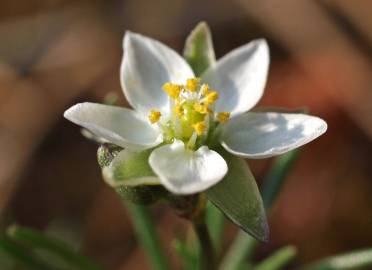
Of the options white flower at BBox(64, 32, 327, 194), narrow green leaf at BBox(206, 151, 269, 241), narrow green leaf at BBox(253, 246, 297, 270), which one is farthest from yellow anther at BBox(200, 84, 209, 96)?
narrow green leaf at BBox(253, 246, 297, 270)

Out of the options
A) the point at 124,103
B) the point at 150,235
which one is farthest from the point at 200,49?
the point at 124,103

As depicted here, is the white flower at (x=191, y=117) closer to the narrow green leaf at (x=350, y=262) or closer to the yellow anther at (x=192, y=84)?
the yellow anther at (x=192, y=84)

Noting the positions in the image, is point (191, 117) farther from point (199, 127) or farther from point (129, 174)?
point (129, 174)

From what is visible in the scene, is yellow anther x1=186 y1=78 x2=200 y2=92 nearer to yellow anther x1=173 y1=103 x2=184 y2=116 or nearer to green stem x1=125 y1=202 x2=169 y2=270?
yellow anther x1=173 y1=103 x2=184 y2=116

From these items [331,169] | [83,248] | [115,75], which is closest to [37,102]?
[115,75]

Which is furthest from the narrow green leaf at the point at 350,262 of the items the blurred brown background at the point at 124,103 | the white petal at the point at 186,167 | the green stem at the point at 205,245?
the blurred brown background at the point at 124,103
